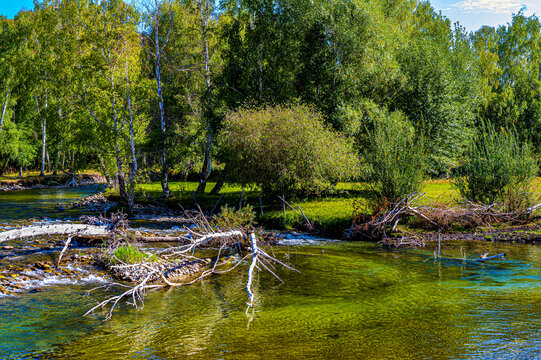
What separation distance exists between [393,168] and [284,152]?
6822 millimetres

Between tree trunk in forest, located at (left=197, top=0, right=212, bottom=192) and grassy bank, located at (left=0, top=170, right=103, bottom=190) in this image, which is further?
grassy bank, located at (left=0, top=170, right=103, bottom=190)

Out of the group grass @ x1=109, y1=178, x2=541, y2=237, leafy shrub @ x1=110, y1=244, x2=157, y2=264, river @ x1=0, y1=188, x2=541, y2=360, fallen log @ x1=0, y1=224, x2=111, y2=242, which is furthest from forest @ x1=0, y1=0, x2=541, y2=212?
leafy shrub @ x1=110, y1=244, x2=157, y2=264

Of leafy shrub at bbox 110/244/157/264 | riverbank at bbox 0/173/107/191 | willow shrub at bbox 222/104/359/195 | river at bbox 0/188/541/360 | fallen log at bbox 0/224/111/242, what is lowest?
river at bbox 0/188/541/360

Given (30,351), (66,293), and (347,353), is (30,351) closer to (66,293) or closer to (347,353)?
(66,293)

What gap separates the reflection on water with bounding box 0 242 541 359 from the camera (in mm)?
9711

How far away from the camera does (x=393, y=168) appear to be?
24.2 metres

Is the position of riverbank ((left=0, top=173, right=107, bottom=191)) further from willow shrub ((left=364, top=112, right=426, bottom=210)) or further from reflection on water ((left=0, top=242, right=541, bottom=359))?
reflection on water ((left=0, top=242, right=541, bottom=359))

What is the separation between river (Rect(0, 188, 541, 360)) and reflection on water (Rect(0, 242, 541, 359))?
0.09 feet

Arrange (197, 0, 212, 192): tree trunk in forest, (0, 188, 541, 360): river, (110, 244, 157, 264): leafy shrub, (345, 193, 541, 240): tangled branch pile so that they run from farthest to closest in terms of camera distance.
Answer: (197, 0, 212, 192): tree trunk in forest
(345, 193, 541, 240): tangled branch pile
(110, 244, 157, 264): leafy shrub
(0, 188, 541, 360): river

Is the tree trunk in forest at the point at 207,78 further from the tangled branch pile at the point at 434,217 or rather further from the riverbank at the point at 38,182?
the riverbank at the point at 38,182

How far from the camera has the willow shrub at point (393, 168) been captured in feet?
78.6

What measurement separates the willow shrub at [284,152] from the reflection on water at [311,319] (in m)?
11.2

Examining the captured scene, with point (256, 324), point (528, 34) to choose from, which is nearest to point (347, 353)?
point (256, 324)

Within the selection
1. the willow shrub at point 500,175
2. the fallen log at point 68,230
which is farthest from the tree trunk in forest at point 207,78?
the willow shrub at point 500,175
